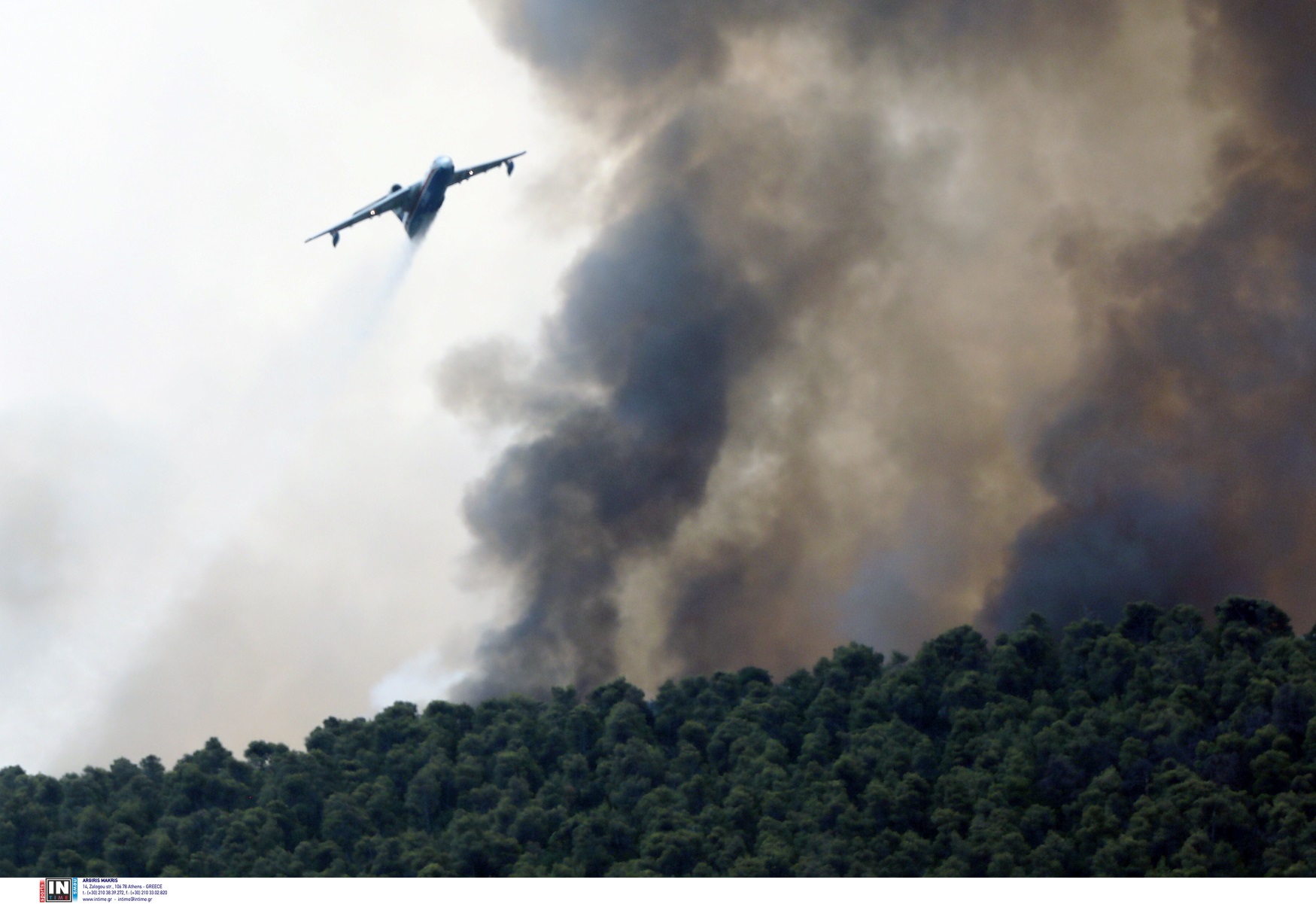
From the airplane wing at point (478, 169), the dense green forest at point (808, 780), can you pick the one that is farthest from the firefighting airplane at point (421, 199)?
the dense green forest at point (808, 780)

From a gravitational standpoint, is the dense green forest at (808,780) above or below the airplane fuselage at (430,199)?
below

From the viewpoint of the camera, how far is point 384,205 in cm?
12425

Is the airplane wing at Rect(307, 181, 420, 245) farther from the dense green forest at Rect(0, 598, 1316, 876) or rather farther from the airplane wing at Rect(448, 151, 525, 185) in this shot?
the dense green forest at Rect(0, 598, 1316, 876)

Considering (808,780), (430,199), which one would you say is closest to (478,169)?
(430,199)

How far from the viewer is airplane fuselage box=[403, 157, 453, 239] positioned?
399ft

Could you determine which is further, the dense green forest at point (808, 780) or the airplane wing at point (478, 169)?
the airplane wing at point (478, 169)

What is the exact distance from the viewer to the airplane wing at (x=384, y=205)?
12350 centimetres

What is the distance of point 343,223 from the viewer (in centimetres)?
12512
